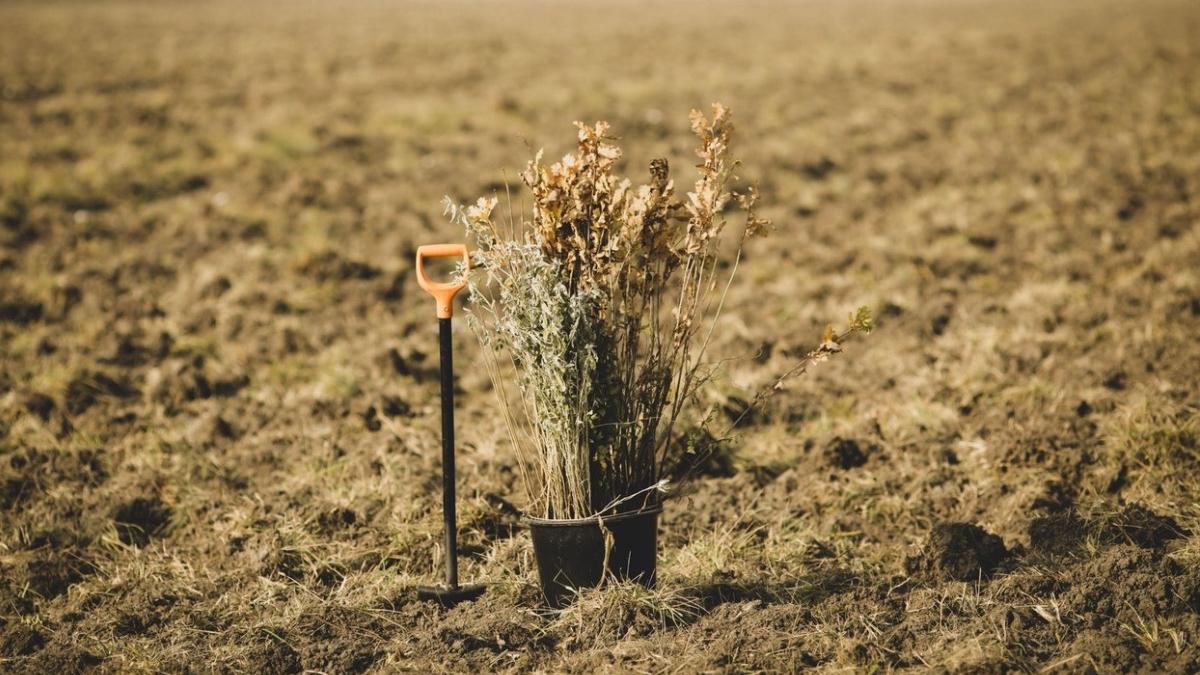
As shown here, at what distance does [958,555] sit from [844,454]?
1066 mm

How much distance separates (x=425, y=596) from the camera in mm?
3482

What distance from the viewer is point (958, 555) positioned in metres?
3.48

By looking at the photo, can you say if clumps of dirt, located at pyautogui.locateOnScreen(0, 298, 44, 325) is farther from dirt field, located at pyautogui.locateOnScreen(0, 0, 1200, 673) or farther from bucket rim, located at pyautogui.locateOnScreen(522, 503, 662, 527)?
bucket rim, located at pyautogui.locateOnScreen(522, 503, 662, 527)

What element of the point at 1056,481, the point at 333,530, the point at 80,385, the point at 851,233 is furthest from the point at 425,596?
the point at 851,233

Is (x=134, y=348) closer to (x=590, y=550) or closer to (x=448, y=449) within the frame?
(x=448, y=449)

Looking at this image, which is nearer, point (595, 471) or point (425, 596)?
point (595, 471)

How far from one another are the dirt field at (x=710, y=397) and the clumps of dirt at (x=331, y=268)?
0.08ft

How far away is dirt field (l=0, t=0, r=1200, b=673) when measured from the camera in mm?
3230

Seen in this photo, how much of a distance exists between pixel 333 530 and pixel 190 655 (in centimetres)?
94

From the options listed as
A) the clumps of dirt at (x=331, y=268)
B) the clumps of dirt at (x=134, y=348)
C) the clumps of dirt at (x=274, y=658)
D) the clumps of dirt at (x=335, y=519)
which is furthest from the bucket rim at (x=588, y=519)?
the clumps of dirt at (x=331, y=268)

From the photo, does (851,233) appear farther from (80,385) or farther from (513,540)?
(80,385)

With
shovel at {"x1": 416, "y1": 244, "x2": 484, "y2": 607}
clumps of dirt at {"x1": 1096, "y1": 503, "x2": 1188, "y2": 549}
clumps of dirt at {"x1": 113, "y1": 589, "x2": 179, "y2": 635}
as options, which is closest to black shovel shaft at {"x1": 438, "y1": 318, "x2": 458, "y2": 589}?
shovel at {"x1": 416, "y1": 244, "x2": 484, "y2": 607}

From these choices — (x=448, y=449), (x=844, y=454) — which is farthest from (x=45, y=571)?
(x=844, y=454)

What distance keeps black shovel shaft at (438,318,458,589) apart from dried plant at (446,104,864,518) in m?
0.15
